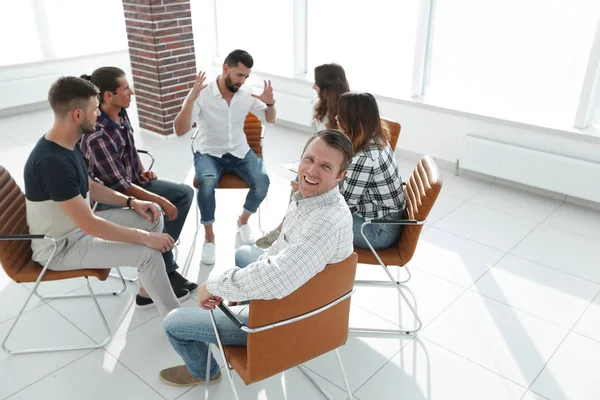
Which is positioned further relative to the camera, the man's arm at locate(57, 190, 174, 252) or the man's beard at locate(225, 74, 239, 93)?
the man's beard at locate(225, 74, 239, 93)

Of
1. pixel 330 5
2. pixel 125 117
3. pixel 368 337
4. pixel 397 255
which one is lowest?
pixel 368 337

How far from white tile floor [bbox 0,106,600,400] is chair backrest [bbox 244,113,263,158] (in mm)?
529

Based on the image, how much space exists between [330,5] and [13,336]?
4222 mm

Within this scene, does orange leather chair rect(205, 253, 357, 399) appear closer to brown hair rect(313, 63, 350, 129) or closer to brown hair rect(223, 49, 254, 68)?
brown hair rect(313, 63, 350, 129)

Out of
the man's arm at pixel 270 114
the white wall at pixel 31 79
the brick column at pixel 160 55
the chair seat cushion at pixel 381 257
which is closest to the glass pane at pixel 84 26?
the white wall at pixel 31 79

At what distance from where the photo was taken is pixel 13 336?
107 inches

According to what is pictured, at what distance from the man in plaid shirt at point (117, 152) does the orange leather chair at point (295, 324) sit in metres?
1.23

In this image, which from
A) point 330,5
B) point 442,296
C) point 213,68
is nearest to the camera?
point 442,296

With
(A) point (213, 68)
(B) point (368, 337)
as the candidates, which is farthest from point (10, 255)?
(A) point (213, 68)

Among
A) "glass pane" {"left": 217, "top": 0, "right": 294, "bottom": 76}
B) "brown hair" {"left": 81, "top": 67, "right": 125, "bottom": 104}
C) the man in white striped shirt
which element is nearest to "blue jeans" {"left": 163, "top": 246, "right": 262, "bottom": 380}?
the man in white striped shirt

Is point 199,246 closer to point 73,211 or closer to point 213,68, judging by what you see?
point 73,211

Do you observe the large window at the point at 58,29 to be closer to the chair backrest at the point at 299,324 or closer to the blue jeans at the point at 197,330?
the blue jeans at the point at 197,330

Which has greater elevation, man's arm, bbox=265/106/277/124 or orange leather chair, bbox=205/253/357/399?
man's arm, bbox=265/106/277/124

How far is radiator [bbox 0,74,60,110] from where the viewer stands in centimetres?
629
